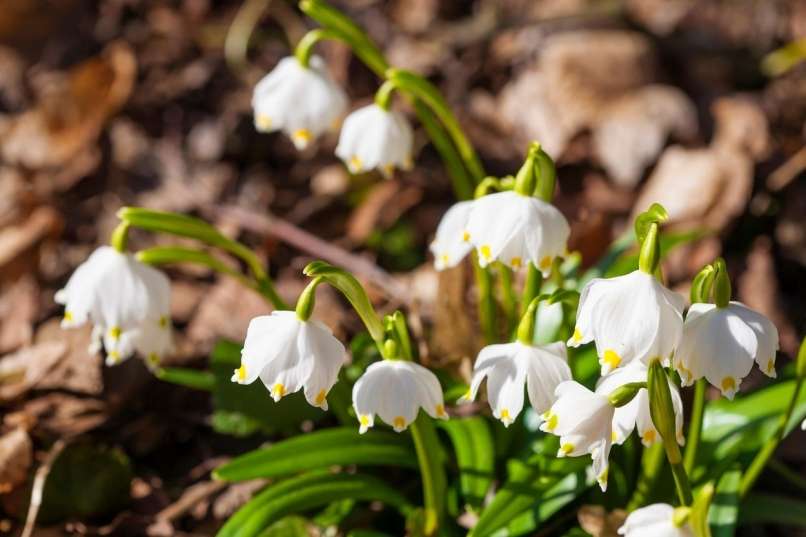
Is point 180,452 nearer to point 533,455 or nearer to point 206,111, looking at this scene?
point 533,455

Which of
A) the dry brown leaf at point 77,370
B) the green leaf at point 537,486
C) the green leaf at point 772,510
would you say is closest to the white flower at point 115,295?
the dry brown leaf at point 77,370

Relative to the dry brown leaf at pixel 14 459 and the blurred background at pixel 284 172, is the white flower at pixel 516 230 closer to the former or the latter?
the blurred background at pixel 284 172

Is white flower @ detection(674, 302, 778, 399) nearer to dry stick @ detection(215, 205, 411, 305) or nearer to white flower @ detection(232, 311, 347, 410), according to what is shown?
white flower @ detection(232, 311, 347, 410)

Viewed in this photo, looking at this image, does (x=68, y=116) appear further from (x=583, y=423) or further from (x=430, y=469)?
(x=583, y=423)

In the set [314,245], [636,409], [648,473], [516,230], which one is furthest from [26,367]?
[636,409]

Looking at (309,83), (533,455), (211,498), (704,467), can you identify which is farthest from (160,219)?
(704,467)

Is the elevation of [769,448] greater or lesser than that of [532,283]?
lesser
